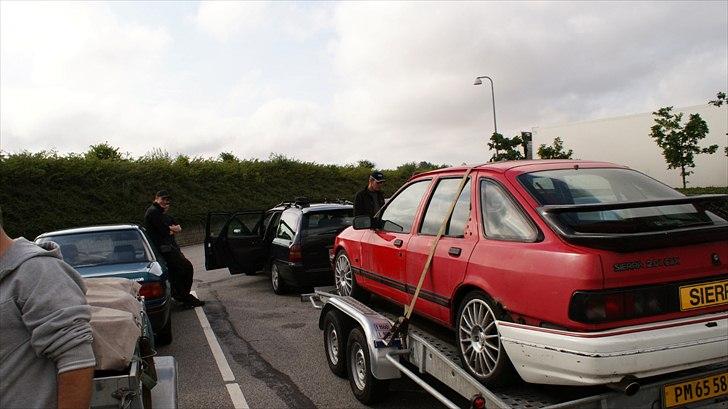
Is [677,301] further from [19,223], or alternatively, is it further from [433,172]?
[19,223]

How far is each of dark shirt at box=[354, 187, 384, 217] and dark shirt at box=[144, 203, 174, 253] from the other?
2.93 m

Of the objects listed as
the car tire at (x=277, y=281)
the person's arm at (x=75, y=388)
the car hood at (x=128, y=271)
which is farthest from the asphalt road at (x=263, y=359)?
the person's arm at (x=75, y=388)

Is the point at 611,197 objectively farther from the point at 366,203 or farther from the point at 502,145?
the point at 502,145

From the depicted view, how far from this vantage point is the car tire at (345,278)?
602cm

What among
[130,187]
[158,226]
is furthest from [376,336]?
[130,187]

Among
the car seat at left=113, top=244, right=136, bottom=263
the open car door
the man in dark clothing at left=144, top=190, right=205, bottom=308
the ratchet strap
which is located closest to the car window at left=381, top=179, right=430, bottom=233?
the ratchet strap

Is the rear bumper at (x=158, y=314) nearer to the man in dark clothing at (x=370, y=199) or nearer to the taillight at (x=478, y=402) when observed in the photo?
the man in dark clothing at (x=370, y=199)

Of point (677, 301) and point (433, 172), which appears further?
point (433, 172)

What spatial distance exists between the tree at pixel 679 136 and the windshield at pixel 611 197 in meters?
27.8

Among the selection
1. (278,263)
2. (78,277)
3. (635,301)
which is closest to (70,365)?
(78,277)

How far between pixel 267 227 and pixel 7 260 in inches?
353

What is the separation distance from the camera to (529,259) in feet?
10.4

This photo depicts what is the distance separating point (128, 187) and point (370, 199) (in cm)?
1718

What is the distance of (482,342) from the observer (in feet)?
11.5
